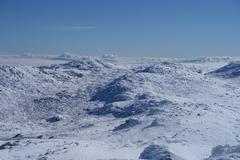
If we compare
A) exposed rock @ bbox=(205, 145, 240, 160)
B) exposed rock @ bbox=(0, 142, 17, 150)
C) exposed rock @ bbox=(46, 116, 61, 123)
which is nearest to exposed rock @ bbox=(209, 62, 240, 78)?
exposed rock @ bbox=(46, 116, 61, 123)

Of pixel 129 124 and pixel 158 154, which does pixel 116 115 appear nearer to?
pixel 129 124

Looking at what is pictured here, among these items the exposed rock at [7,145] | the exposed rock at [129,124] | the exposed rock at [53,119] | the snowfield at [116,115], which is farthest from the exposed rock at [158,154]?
the exposed rock at [53,119]

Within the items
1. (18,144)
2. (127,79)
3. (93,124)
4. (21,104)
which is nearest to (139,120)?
(93,124)

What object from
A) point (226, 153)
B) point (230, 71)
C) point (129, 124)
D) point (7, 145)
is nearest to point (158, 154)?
point (226, 153)

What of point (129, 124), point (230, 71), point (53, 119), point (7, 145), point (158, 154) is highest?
point (158, 154)

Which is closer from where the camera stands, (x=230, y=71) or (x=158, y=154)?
(x=158, y=154)

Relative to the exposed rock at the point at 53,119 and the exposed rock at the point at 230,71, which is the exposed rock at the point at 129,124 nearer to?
the exposed rock at the point at 53,119

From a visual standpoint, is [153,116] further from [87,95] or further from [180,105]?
[87,95]

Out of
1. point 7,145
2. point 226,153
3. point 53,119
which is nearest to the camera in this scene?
point 226,153
